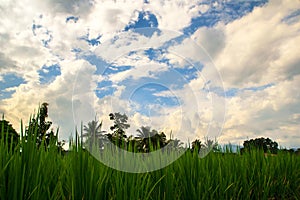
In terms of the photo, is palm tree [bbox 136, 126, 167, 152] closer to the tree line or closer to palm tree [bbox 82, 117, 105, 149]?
the tree line

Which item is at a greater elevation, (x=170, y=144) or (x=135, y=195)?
(x=170, y=144)

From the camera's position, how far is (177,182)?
2.95m

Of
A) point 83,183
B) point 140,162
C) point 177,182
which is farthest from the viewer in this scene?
point 177,182

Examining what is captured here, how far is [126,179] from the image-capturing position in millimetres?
2082

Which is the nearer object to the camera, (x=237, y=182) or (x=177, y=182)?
(x=177, y=182)

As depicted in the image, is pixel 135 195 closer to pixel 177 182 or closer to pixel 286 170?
pixel 177 182

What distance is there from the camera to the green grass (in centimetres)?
169

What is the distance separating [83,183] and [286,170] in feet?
13.8

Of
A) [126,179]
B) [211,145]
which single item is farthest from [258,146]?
[126,179]

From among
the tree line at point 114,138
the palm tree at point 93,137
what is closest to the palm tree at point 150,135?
the tree line at point 114,138

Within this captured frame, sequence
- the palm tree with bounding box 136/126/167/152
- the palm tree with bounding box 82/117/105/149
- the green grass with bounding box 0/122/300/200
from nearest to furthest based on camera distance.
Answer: the green grass with bounding box 0/122/300/200 → the palm tree with bounding box 82/117/105/149 → the palm tree with bounding box 136/126/167/152

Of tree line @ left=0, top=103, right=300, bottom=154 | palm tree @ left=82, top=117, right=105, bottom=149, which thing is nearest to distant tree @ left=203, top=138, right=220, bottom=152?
tree line @ left=0, top=103, right=300, bottom=154

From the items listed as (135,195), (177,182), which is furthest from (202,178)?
(135,195)

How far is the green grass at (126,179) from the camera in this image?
1.69 meters
